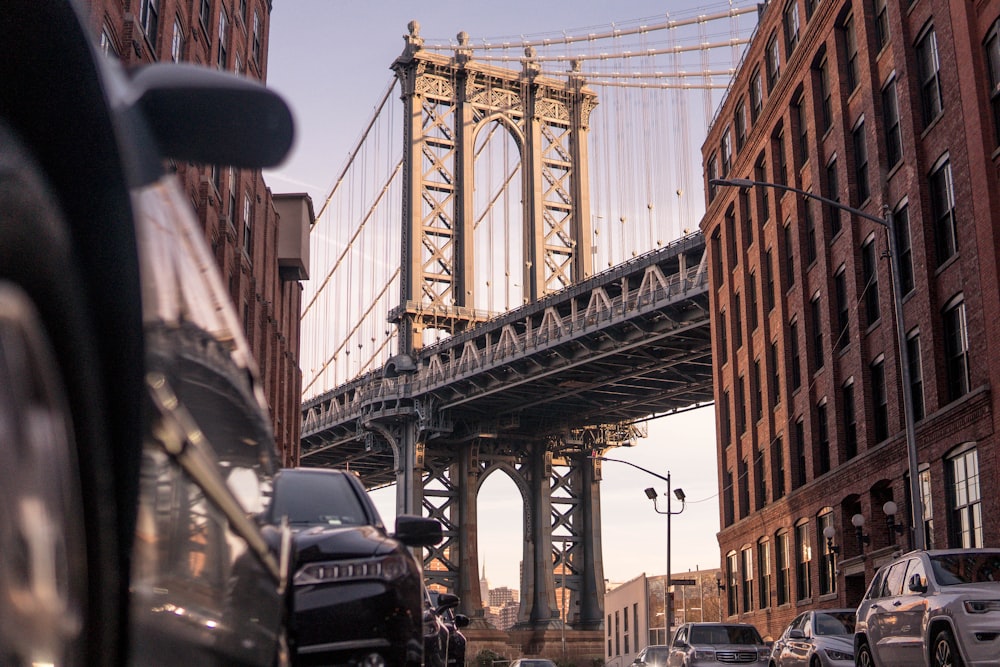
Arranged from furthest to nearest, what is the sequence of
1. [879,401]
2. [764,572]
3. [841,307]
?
1. [764,572]
2. [841,307]
3. [879,401]

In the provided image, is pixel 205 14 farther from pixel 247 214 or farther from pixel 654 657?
pixel 654 657

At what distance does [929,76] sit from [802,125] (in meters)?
10.6

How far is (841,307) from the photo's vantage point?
35250 millimetres

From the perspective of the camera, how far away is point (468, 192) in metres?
77.8

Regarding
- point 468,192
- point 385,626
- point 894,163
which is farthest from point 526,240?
point 385,626

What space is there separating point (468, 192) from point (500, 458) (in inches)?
687

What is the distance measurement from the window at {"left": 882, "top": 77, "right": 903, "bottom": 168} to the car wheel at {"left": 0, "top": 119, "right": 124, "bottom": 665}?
3076 cm

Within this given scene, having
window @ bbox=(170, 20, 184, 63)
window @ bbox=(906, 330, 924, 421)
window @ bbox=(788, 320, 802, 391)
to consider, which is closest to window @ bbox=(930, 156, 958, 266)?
window @ bbox=(906, 330, 924, 421)

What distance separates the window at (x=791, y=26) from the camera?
4047cm

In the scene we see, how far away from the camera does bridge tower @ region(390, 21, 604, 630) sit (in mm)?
75562

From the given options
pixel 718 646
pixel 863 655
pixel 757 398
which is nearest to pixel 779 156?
pixel 757 398

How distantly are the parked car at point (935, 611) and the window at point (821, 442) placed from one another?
21.4 m

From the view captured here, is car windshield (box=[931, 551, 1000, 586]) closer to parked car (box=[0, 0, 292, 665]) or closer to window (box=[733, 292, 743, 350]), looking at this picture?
parked car (box=[0, 0, 292, 665])

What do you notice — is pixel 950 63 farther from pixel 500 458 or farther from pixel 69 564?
pixel 500 458
